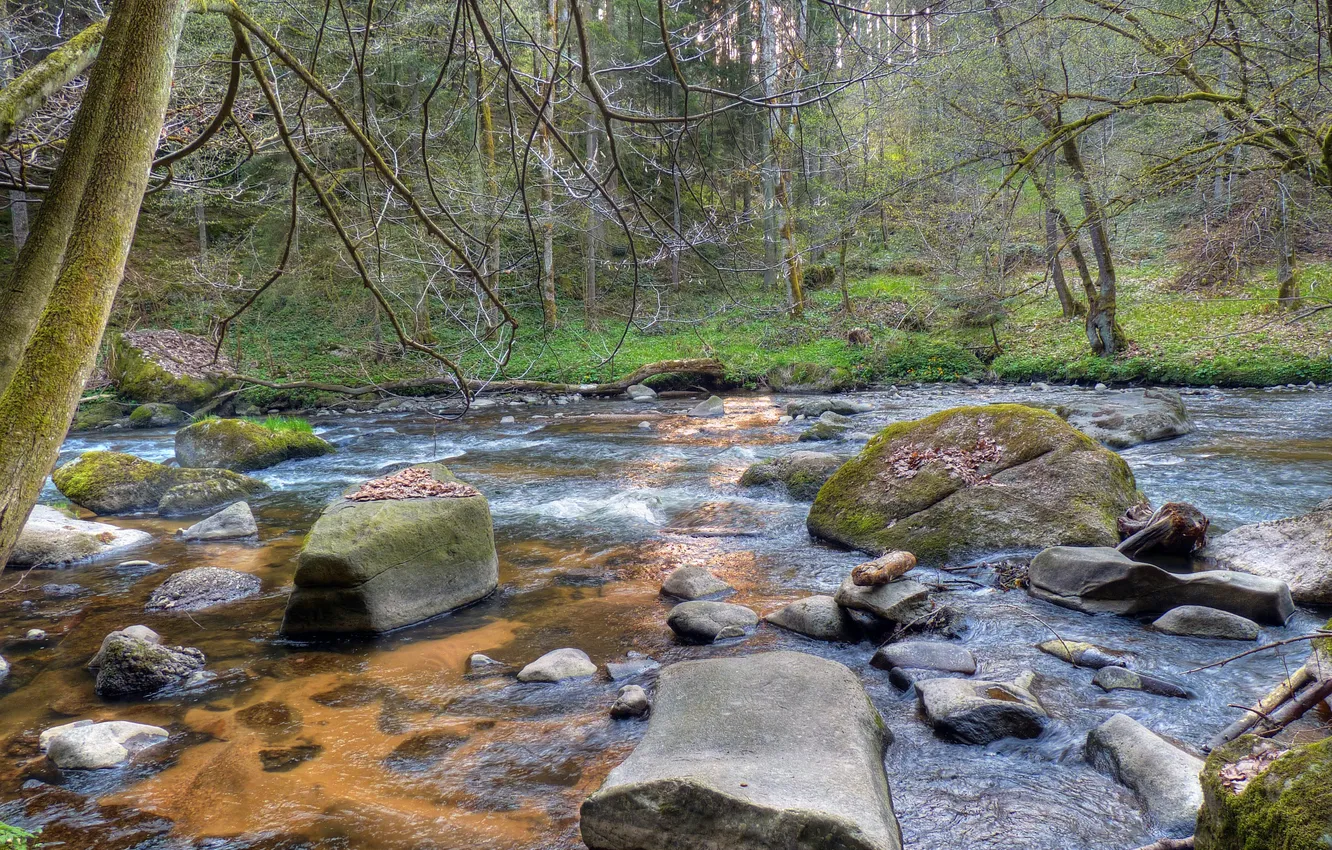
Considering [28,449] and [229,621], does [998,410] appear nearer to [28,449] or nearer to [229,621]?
[229,621]

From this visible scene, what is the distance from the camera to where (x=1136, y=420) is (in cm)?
1061

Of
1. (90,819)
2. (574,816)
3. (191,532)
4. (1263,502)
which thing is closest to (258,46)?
(191,532)

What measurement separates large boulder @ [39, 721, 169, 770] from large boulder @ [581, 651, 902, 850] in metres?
2.49

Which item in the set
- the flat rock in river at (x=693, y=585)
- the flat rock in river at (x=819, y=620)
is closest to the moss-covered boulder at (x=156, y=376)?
the flat rock in river at (x=693, y=585)

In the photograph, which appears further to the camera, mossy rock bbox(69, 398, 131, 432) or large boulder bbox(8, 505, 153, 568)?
mossy rock bbox(69, 398, 131, 432)

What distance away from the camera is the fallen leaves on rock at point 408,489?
621 cm

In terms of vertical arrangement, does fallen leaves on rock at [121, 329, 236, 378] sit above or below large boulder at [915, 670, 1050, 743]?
above

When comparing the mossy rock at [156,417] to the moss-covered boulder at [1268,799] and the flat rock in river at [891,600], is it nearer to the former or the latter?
the flat rock in river at [891,600]

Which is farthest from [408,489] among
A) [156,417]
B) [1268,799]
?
[156,417]

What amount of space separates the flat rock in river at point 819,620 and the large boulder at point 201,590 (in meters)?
4.30

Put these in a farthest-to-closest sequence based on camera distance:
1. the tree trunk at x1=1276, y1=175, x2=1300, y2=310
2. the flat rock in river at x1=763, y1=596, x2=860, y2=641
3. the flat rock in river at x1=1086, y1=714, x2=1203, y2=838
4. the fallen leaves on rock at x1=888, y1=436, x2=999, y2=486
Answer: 1. the tree trunk at x1=1276, y1=175, x2=1300, y2=310
2. the fallen leaves on rock at x1=888, y1=436, x2=999, y2=486
3. the flat rock in river at x1=763, y1=596, x2=860, y2=641
4. the flat rock in river at x1=1086, y1=714, x2=1203, y2=838

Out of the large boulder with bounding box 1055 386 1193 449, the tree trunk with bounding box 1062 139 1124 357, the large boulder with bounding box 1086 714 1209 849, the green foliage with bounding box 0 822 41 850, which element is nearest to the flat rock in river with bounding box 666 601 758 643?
the large boulder with bounding box 1086 714 1209 849

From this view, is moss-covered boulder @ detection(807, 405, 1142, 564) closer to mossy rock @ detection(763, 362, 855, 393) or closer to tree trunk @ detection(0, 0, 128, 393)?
tree trunk @ detection(0, 0, 128, 393)

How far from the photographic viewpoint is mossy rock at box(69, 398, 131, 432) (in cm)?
A: 1552
